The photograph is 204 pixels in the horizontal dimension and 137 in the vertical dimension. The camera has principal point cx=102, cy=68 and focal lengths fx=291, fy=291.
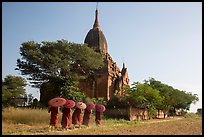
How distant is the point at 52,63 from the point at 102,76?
38.2ft

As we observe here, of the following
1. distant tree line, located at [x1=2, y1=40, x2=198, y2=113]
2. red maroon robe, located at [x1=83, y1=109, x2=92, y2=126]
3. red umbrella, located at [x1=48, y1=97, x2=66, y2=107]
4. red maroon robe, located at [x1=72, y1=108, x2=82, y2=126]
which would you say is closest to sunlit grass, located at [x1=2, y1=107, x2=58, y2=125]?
red maroon robe, located at [x1=72, y1=108, x2=82, y2=126]

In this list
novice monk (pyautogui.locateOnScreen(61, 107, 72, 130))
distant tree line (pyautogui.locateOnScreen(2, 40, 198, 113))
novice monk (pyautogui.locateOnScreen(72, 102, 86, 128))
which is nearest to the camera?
novice monk (pyautogui.locateOnScreen(61, 107, 72, 130))

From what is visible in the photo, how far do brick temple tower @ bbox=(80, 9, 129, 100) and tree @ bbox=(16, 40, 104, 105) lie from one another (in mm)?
7366

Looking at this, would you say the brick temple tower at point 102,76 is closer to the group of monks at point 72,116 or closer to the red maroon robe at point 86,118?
the group of monks at point 72,116

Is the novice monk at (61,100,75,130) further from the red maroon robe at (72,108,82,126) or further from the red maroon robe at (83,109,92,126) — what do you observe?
the red maroon robe at (83,109,92,126)

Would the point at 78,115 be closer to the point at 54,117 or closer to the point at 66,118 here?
the point at 66,118

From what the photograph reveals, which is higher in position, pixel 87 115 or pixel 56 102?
pixel 56 102

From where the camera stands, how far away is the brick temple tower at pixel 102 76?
40.2 meters

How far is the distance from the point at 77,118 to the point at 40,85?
1523 centimetres

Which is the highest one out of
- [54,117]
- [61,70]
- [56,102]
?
[61,70]

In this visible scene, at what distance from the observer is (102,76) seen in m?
40.4

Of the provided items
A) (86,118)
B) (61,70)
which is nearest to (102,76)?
(61,70)

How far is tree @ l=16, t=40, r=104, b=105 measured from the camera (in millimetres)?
29234

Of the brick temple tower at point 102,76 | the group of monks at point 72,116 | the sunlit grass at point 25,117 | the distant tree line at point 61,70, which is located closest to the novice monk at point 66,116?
the group of monks at point 72,116
